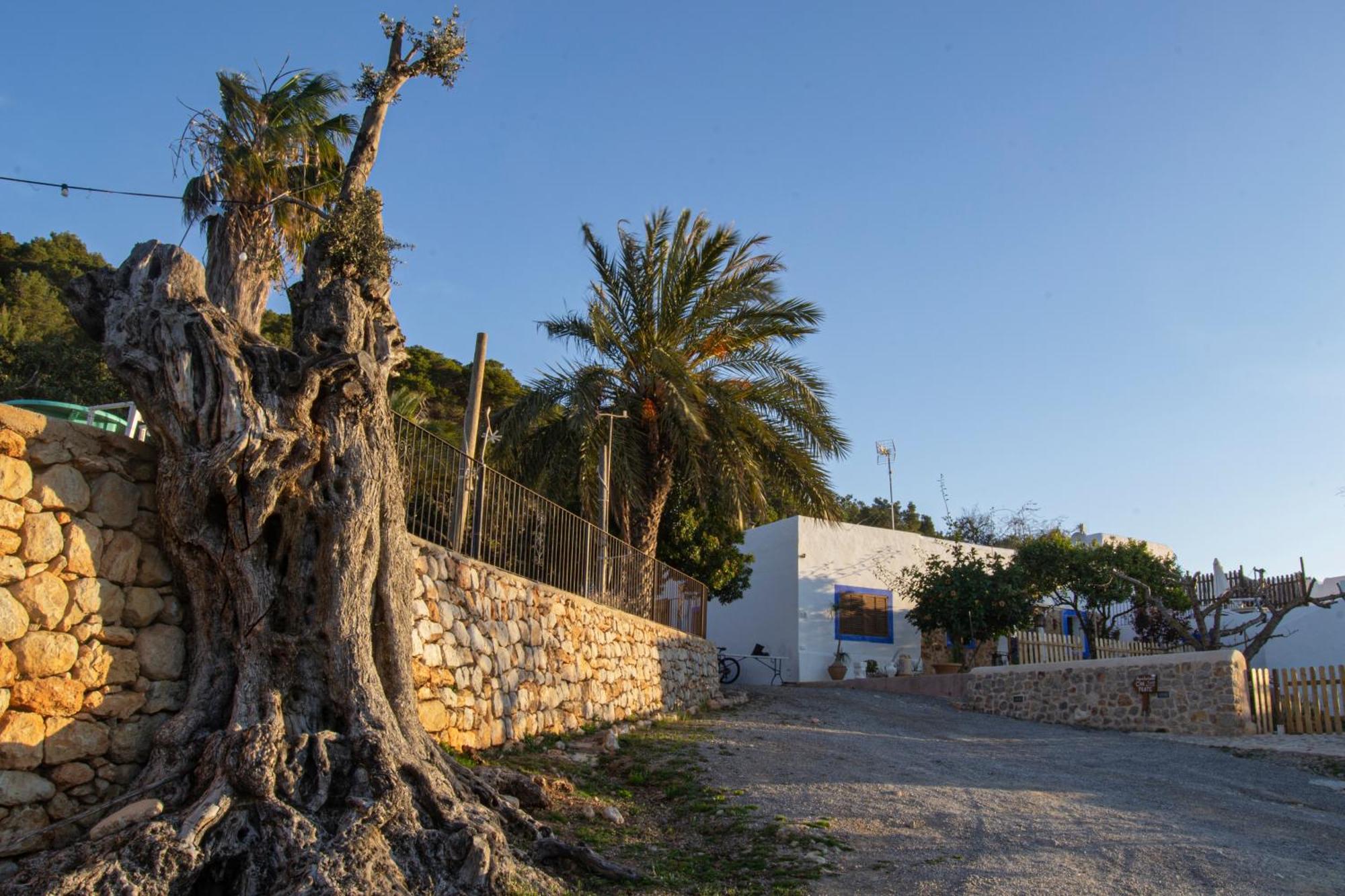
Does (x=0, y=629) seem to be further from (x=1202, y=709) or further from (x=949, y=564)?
(x=949, y=564)

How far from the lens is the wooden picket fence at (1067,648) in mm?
20422

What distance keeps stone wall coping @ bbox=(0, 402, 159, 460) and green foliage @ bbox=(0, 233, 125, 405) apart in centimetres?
1872

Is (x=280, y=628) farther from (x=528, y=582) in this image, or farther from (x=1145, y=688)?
(x=1145, y=688)

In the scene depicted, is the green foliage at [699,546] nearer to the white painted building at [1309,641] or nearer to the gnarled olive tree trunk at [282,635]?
the white painted building at [1309,641]

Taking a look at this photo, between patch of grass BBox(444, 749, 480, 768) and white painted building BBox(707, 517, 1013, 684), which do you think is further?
white painted building BBox(707, 517, 1013, 684)

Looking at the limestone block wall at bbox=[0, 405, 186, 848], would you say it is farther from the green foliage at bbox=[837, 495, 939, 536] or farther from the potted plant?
the green foliage at bbox=[837, 495, 939, 536]

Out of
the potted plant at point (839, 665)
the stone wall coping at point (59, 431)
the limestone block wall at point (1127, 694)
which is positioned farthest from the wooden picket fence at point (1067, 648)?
the stone wall coping at point (59, 431)

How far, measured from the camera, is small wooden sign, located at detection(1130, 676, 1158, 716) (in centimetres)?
1520

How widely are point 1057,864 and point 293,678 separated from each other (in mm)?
4975

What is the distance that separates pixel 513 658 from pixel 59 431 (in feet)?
16.7

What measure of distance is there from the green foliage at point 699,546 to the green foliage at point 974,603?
444 centimetres

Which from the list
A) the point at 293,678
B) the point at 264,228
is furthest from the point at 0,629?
the point at 264,228

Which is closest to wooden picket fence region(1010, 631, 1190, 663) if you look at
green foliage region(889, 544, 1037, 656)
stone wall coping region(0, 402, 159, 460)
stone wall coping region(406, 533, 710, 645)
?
A: green foliage region(889, 544, 1037, 656)

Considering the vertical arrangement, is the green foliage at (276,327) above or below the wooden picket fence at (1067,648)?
above
